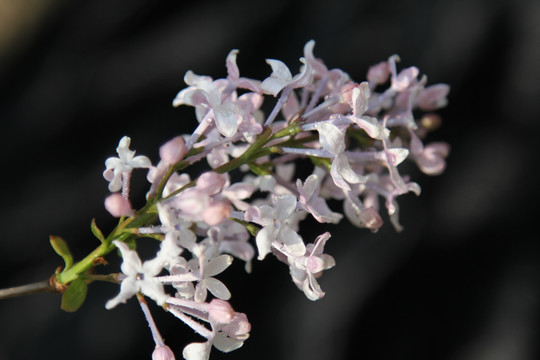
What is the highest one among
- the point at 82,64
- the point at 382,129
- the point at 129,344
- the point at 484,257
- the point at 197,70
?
the point at 382,129

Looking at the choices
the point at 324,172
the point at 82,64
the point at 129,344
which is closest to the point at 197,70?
the point at 82,64

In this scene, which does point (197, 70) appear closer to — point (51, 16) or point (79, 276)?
point (51, 16)

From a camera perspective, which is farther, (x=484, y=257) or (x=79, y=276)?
(x=484, y=257)

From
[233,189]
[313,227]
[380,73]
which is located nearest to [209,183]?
[233,189]

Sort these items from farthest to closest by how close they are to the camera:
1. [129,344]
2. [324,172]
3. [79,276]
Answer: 1. [129,344]
2. [324,172]
3. [79,276]

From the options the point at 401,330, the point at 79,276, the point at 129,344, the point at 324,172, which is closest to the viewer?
the point at 79,276

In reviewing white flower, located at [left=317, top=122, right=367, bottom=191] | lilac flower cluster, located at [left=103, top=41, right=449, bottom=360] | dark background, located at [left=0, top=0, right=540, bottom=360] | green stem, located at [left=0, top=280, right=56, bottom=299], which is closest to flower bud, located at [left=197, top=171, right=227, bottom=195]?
lilac flower cluster, located at [left=103, top=41, right=449, bottom=360]

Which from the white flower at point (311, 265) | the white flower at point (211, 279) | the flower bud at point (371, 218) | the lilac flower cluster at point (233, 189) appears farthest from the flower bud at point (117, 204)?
the flower bud at point (371, 218)
